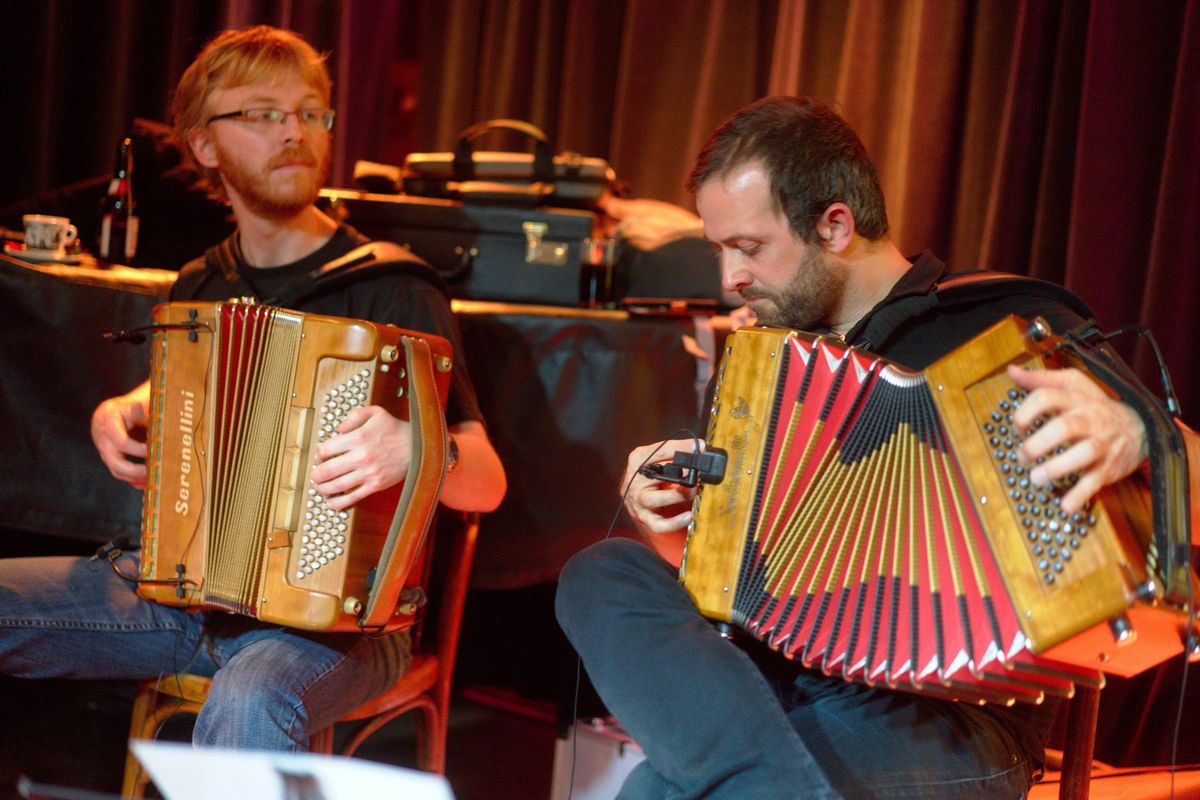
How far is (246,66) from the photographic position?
2242 mm

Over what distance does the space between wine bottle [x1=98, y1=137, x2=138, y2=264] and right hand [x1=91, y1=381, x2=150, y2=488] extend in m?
→ 0.53

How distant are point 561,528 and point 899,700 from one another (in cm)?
95

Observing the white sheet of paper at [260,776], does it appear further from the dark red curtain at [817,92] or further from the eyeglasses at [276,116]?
the dark red curtain at [817,92]

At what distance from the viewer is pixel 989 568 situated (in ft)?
4.27

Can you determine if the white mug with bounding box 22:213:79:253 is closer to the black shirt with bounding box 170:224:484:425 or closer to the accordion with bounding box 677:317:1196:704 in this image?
the black shirt with bounding box 170:224:484:425

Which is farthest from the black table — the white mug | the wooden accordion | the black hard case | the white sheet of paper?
the white sheet of paper

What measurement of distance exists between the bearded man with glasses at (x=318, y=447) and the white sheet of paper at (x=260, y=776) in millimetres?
645

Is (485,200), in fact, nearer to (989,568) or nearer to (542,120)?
(542,120)

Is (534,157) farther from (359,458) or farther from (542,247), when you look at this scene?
(359,458)

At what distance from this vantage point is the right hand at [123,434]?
6.54 ft

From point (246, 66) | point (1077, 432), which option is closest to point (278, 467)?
point (246, 66)

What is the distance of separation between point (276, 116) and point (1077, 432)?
1576 millimetres

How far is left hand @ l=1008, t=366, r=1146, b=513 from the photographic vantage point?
1.21 metres

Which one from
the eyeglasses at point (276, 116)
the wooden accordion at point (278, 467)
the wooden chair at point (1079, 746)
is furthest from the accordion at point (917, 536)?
the eyeglasses at point (276, 116)
